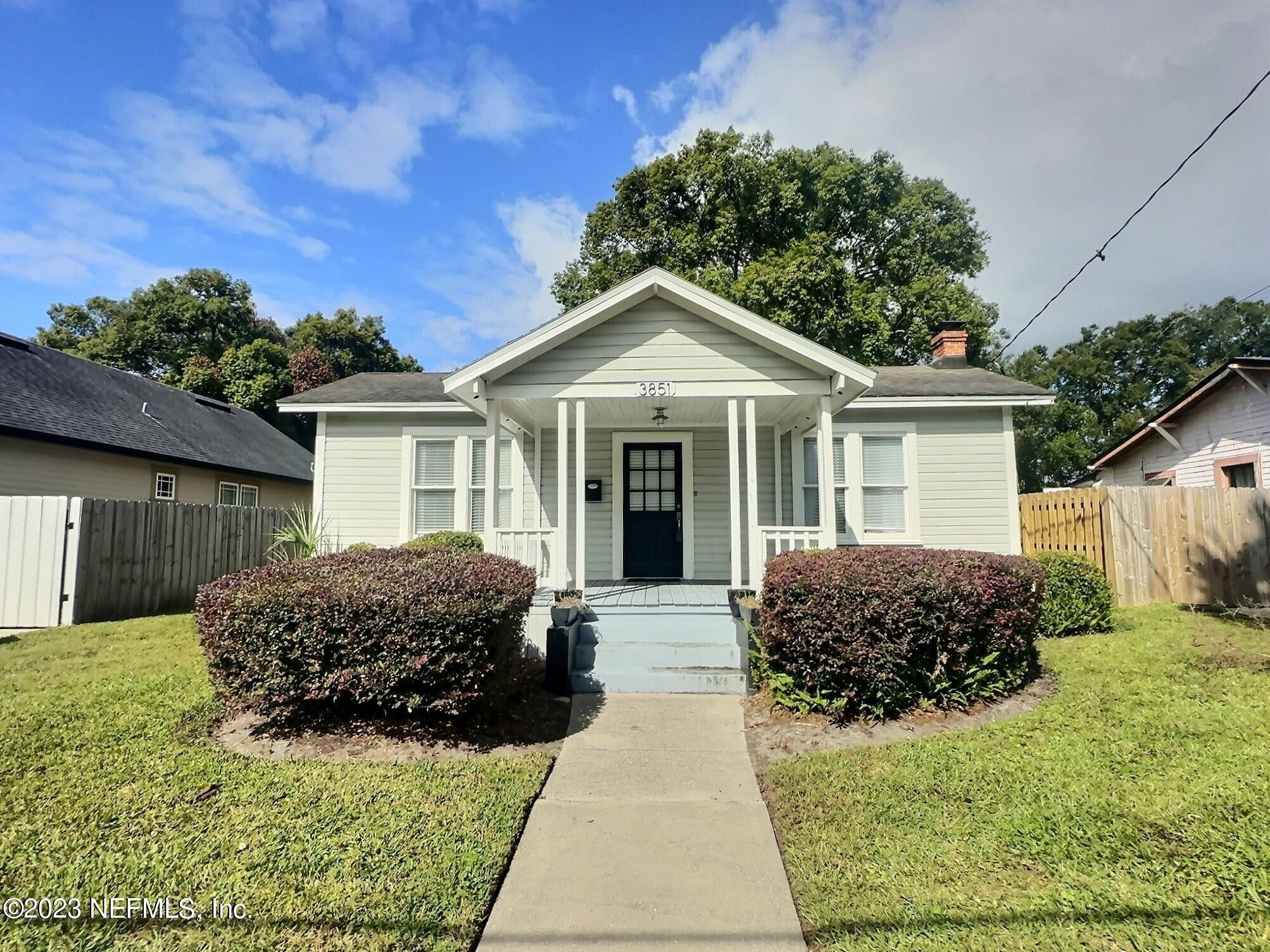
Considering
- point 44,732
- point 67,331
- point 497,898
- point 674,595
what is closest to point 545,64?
point 674,595

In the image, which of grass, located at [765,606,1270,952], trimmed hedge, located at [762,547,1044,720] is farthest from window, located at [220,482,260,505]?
grass, located at [765,606,1270,952]

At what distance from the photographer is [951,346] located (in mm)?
12078

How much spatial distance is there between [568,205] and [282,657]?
22.8m

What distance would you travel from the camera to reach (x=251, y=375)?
91.7 ft

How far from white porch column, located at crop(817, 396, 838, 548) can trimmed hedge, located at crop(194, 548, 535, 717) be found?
4.38m

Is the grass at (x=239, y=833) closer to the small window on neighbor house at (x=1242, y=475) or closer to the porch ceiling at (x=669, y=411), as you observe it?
the porch ceiling at (x=669, y=411)

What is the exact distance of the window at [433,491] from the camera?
10148 millimetres

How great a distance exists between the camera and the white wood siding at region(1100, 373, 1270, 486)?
12016 millimetres

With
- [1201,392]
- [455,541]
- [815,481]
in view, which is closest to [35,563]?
[455,541]

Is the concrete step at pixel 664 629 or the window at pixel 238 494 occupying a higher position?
the window at pixel 238 494

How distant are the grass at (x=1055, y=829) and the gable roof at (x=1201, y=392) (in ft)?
34.0

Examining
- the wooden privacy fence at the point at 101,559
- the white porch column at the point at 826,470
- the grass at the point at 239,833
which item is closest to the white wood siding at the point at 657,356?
the white porch column at the point at 826,470

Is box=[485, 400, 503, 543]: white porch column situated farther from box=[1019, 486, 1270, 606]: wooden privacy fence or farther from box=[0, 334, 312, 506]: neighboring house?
box=[0, 334, 312, 506]: neighboring house

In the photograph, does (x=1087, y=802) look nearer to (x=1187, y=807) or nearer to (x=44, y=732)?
(x=1187, y=807)
